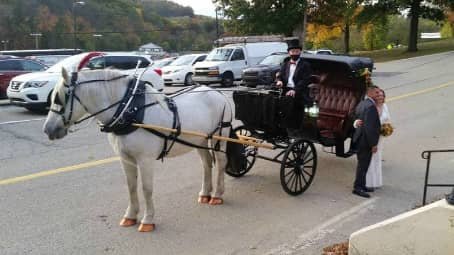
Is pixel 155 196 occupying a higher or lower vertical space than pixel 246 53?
lower

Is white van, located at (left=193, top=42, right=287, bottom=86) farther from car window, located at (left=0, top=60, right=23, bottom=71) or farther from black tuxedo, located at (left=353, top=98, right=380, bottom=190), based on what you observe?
black tuxedo, located at (left=353, top=98, right=380, bottom=190)

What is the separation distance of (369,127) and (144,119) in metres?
3.34

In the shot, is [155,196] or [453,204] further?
[155,196]

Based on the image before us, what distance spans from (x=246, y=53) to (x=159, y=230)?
22.1 metres

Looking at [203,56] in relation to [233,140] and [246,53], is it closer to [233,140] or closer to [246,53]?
[246,53]

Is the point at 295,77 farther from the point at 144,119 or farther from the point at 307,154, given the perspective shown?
the point at 144,119

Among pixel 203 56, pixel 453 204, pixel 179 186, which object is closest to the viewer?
pixel 453 204

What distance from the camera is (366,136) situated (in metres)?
7.08

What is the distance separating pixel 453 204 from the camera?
3953 mm

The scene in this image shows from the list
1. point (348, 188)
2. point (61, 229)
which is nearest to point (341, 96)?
point (348, 188)

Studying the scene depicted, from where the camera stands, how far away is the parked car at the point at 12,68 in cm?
1834

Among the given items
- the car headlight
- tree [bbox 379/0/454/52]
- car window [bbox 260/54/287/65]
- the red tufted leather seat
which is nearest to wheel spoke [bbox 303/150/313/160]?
the red tufted leather seat

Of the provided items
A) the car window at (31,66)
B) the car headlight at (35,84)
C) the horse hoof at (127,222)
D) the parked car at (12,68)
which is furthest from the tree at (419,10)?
the horse hoof at (127,222)

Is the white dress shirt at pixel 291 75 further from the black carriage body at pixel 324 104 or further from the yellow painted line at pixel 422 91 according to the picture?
the yellow painted line at pixel 422 91
